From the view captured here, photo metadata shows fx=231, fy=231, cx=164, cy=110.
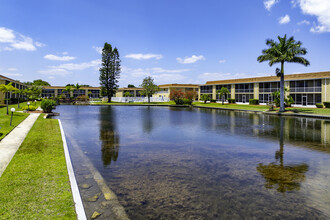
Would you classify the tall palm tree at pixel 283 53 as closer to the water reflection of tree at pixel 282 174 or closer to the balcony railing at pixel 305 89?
the balcony railing at pixel 305 89

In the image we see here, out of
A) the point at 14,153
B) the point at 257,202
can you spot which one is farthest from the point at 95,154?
the point at 257,202

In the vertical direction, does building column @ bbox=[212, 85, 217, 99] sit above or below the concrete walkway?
above

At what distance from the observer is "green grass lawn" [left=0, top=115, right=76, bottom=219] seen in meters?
4.93

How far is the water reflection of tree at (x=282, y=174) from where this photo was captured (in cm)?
719

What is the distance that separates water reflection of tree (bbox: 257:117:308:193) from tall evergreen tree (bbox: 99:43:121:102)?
71421mm

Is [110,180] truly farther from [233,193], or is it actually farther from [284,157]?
[284,157]

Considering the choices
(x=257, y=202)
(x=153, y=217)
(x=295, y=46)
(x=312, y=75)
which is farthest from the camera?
(x=312, y=75)

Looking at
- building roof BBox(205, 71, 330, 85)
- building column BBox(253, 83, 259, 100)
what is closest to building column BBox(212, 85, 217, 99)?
building roof BBox(205, 71, 330, 85)

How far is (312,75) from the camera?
46.8 metres

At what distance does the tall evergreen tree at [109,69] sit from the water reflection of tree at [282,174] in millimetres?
71421

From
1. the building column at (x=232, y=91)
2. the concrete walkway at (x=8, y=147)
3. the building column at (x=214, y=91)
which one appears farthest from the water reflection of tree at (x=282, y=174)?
the building column at (x=214, y=91)

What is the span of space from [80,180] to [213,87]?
218 ft

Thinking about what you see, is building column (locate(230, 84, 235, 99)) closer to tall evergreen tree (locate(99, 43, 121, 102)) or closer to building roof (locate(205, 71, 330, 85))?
building roof (locate(205, 71, 330, 85))

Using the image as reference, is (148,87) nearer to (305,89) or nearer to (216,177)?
(305,89)
